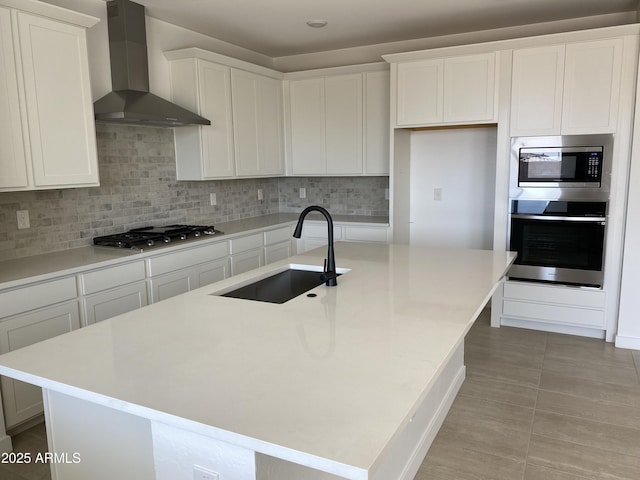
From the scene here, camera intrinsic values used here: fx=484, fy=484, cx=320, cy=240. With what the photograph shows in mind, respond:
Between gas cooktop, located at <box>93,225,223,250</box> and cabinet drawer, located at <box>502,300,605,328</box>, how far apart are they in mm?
2599

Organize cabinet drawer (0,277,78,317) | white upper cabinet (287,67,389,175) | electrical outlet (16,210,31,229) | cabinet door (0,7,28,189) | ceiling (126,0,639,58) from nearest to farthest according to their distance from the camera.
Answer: cabinet drawer (0,277,78,317), cabinet door (0,7,28,189), electrical outlet (16,210,31,229), ceiling (126,0,639,58), white upper cabinet (287,67,389,175)

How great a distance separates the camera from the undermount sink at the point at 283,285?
7.51 ft

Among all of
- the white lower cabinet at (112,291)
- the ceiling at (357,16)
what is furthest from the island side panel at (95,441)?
the ceiling at (357,16)

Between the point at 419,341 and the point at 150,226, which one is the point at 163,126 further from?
the point at 419,341

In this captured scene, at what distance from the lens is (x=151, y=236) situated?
356 cm

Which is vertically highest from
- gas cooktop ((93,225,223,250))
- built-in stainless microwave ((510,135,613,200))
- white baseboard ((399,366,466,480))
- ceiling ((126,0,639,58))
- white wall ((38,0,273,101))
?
ceiling ((126,0,639,58))

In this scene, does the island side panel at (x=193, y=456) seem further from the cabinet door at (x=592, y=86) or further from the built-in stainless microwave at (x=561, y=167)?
the cabinet door at (x=592, y=86)

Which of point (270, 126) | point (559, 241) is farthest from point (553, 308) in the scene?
point (270, 126)

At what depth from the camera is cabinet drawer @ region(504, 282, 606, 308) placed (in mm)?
3883

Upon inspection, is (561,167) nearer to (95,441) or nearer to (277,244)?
(277,244)

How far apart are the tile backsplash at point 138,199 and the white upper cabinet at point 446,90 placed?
0.98m

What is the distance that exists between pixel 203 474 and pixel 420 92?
150 inches

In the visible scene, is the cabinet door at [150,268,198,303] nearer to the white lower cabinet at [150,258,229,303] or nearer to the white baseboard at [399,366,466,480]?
the white lower cabinet at [150,258,229,303]

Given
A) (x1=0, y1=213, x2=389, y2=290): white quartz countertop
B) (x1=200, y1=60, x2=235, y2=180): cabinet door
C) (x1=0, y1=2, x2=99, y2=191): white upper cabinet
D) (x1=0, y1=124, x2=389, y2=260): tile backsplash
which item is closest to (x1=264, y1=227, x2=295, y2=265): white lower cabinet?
(x1=0, y1=213, x2=389, y2=290): white quartz countertop
